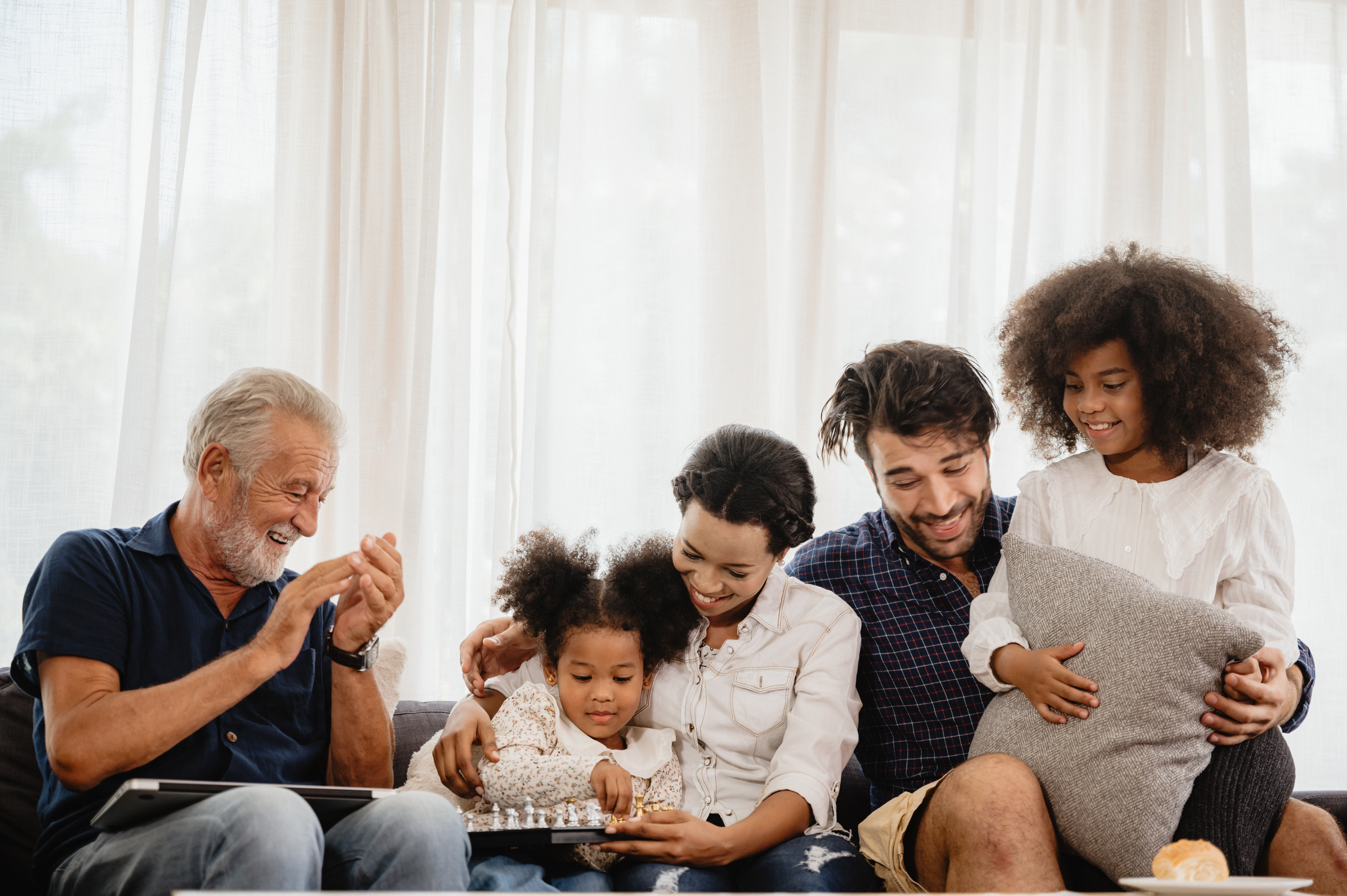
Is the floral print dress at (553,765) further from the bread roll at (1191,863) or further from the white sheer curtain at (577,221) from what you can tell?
the bread roll at (1191,863)

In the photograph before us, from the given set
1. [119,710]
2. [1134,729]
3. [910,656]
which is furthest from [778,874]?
[119,710]

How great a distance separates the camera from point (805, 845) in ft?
5.98

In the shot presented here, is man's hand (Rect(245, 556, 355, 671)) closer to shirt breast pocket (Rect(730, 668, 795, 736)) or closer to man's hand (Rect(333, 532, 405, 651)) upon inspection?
man's hand (Rect(333, 532, 405, 651))

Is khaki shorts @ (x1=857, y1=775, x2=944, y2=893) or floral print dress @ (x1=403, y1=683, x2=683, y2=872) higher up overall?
floral print dress @ (x1=403, y1=683, x2=683, y2=872)

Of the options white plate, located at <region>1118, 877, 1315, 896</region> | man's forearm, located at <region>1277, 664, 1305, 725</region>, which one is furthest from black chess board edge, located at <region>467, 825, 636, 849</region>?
man's forearm, located at <region>1277, 664, 1305, 725</region>

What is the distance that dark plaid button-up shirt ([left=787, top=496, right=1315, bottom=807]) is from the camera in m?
2.08

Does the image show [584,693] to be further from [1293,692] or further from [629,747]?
[1293,692]

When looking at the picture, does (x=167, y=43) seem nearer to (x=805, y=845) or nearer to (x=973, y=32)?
(x=973, y=32)

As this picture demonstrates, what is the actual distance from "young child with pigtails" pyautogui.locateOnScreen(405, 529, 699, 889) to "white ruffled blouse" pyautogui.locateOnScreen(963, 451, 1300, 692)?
612mm

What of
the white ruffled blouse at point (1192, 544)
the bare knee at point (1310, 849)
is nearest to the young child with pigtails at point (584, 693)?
the white ruffled blouse at point (1192, 544)

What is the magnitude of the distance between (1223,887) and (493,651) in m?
1.42

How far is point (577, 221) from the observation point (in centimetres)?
289

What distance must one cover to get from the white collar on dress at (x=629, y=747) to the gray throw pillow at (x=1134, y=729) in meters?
0.66

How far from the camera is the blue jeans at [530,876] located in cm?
168
